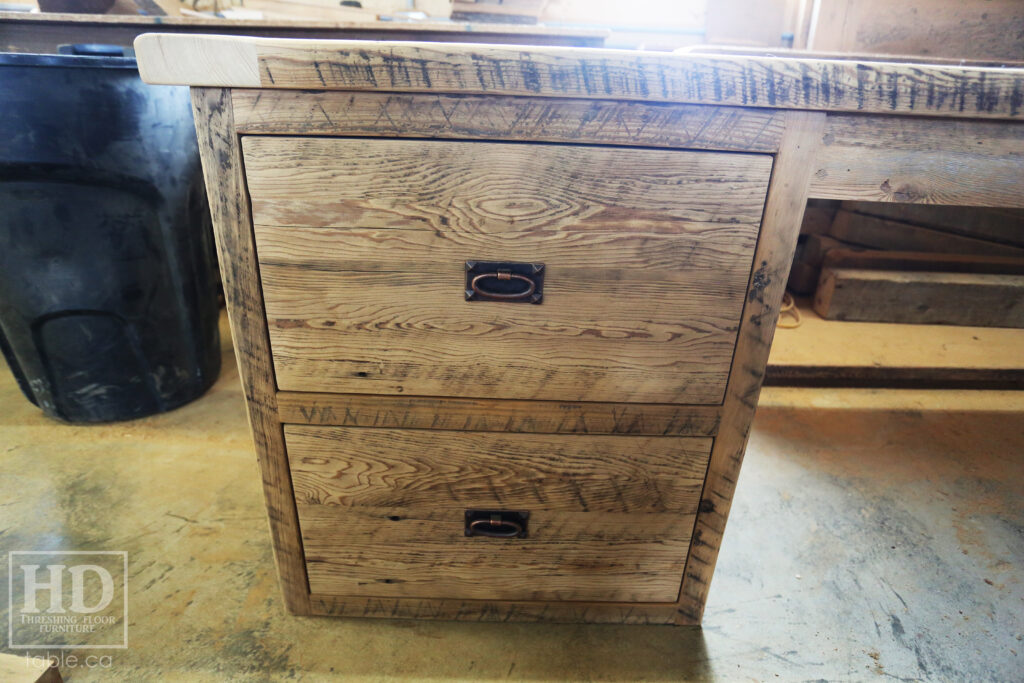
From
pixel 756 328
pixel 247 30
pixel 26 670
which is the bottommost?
pixel 26 670

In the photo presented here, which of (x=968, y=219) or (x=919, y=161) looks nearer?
(x=919, y=161)

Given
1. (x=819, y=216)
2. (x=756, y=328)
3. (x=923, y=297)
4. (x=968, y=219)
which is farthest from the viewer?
(x=819, y=216)

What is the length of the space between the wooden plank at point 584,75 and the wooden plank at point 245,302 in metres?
0.05

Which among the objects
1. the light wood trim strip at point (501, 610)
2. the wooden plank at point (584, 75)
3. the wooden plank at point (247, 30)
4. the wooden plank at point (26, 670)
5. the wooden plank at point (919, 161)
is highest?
the wooden plank at point (247, 30)

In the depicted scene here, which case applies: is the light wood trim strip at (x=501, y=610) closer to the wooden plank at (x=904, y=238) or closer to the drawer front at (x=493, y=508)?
the drawer front at (x=493, y=508)

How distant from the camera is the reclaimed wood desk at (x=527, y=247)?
0.57 m

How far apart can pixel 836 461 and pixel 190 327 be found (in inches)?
66.7

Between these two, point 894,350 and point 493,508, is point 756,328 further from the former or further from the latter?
point 894,350

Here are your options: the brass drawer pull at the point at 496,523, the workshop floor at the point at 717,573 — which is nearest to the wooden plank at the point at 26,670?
the workshop floor at the point at 717,573

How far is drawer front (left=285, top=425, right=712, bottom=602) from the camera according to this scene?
0.75 metres

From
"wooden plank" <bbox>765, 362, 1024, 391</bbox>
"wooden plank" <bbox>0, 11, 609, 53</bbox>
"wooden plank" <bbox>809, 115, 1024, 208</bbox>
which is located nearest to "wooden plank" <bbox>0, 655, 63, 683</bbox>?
"wooden plank" <bbox>809, 115, 1024, 208</bbox>

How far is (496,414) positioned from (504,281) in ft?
0.62

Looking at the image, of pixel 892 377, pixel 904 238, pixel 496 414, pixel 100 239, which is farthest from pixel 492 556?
pixel 904 238

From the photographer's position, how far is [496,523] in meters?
0.80
